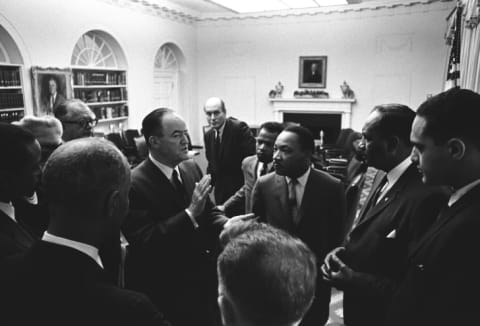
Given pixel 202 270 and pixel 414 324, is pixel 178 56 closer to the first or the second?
pixel 202 270

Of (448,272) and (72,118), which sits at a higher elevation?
(72,118)

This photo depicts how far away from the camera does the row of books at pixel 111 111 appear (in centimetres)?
872

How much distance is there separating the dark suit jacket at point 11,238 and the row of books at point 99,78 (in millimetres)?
7356

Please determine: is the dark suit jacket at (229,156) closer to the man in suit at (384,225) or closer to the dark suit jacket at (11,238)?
the man in suit at (384,225)

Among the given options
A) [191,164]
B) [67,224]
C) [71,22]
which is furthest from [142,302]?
[71,22]

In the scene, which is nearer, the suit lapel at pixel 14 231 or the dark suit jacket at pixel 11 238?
the dark suit jacket at pixel 11 238

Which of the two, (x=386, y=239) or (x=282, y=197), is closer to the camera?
(x=386, y=239)

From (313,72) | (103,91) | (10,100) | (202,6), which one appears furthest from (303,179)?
(202,6)

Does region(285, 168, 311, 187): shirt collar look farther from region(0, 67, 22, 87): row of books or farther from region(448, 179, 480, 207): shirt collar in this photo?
region(0, 67, 22, 87): row of books

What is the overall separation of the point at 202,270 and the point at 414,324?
131 centimetres

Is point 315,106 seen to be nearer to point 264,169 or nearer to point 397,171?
point 264,169

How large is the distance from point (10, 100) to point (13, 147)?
5.92 metres

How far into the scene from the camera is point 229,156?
4.64m

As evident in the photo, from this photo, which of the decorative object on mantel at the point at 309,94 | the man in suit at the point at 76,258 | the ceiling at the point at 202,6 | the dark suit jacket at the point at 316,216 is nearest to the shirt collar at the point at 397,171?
the dark suit jacket at the point at 316,216
